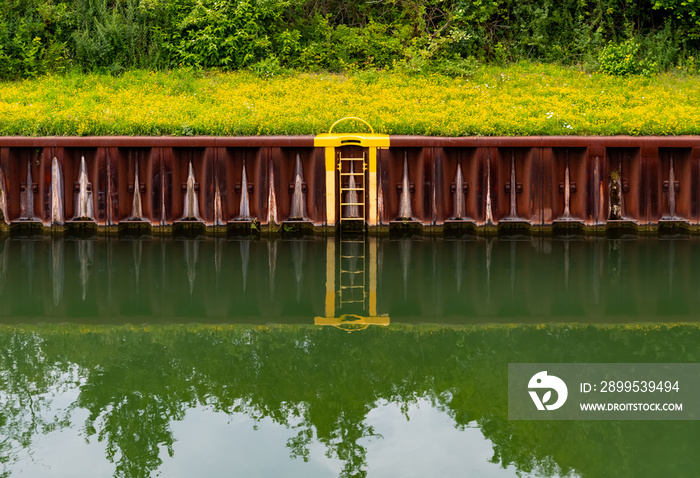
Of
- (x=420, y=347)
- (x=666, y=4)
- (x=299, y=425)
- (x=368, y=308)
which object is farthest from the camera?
(x=666, y=4)

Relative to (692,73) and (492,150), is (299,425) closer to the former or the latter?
(492,150)

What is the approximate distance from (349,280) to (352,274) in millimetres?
360

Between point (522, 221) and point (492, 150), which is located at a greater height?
point (492, 150)

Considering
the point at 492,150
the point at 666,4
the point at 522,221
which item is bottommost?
the point at 522,221

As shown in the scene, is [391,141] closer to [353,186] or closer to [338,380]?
[353,186]

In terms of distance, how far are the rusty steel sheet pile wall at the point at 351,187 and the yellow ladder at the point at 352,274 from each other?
1.02m

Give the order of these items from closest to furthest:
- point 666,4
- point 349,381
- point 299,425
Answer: point 299,425
point 349,381
point 666,4

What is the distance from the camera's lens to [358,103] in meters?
23.1

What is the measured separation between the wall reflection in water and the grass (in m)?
2.66

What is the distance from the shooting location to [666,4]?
2605 cm

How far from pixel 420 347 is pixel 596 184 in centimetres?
863

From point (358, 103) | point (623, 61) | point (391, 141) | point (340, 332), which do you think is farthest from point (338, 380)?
point (623, 61)

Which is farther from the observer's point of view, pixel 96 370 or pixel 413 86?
pixel 413 86

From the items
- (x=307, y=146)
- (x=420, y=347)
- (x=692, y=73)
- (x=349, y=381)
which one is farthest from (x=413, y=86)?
(x=349, y=381)
